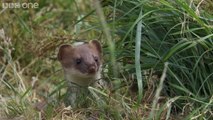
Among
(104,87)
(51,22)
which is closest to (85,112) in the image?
(104,87)

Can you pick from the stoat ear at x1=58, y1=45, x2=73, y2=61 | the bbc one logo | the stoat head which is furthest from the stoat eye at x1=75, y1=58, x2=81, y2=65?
the bbc one logo

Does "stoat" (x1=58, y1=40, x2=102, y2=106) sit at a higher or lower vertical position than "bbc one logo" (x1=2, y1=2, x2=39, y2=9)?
lower

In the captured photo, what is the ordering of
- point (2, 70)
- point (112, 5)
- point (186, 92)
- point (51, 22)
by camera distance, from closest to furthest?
point (186, 92)
point (112, 5)
point (2, 70)
point (51, 22)

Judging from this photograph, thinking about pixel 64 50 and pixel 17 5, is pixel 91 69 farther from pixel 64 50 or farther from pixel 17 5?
pixel 17 5

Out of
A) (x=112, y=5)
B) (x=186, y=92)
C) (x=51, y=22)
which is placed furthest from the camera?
(x=51, y=22)

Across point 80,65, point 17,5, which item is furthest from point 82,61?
point 17,5

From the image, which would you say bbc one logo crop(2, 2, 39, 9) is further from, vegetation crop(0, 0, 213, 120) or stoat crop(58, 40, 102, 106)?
stoat crop(58, 40, 102, 106)

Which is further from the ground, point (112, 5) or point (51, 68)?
point (112, 5)

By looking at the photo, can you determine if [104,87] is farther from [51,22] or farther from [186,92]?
[51,22]

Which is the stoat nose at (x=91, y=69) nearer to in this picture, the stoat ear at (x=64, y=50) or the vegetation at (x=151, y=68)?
the vegetation at (x=151, y=68)
